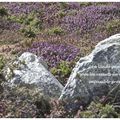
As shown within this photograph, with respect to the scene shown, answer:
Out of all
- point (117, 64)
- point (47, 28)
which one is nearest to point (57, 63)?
point (117, 64)

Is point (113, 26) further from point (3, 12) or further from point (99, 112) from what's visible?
point (99, 112)

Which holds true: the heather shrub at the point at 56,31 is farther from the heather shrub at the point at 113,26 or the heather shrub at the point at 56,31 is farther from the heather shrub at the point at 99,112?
the heather shrub at the point at 99,112

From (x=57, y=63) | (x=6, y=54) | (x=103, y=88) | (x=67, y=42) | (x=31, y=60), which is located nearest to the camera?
(x=103, y=88)

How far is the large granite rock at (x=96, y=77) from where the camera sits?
37.1ft

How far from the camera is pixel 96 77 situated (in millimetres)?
11445

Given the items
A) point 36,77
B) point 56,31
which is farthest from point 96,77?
point 56,31

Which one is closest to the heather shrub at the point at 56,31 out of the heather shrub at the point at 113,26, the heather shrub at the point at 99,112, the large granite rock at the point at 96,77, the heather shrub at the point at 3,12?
the heather shrub at the point at 113,26

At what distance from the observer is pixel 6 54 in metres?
15.0

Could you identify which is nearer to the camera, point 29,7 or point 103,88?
point 103,88

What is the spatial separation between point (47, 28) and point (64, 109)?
8934 millimetres

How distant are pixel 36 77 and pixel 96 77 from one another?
1466mm

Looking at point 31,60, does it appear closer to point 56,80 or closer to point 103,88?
point 56,80

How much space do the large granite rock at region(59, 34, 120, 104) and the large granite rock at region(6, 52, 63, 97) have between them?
0.46m

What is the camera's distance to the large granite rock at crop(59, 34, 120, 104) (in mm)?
11320
